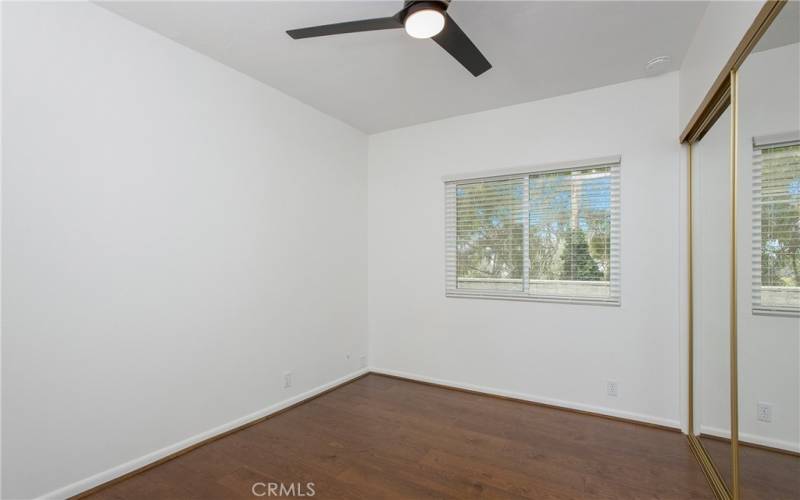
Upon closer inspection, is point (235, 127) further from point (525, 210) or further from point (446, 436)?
point (446, 436)

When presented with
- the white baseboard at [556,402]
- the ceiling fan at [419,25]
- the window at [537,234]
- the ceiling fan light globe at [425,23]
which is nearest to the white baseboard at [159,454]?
the white baseboard at [556,402]

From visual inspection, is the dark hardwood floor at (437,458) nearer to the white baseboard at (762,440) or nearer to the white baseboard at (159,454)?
the white baseboard at (159,454)

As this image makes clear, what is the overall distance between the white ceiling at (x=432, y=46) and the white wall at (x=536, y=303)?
0.28 meters

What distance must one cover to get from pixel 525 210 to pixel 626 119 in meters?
1.06

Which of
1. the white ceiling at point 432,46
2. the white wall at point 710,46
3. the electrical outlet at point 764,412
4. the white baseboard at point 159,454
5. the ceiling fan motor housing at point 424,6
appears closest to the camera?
the electrical outlet at point 764,412

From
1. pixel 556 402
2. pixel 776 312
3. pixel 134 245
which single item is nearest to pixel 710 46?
pixel 776 312

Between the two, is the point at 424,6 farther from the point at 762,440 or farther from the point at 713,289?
the point at 762,440

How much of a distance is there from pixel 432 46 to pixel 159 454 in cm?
319

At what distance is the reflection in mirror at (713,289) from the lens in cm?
193

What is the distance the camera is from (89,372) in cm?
210

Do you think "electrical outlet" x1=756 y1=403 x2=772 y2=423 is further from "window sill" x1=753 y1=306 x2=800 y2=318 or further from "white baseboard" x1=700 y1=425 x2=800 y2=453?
"window sill" x1=753 y1=306 x2=800 y2=318

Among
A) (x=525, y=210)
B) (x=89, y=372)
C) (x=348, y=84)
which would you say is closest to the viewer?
(x=89, y=372)

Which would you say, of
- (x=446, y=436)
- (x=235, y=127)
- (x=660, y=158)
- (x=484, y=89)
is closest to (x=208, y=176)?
(x=235, y=127)

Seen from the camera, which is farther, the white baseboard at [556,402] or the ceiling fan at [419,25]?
the white baseboard at [556,402]
